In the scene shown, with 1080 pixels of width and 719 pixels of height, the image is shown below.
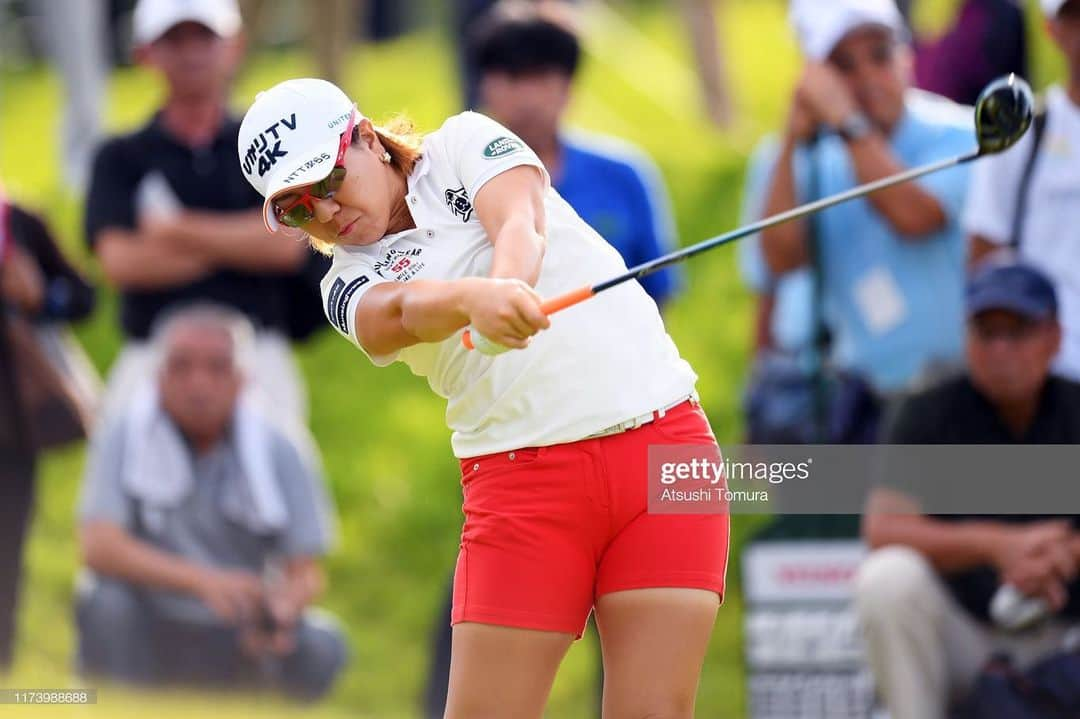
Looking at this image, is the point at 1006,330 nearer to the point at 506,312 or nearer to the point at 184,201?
the point at 506,312

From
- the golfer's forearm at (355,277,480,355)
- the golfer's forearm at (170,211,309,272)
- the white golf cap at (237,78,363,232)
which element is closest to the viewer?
the golfer's forearm at (355,277,480,355)

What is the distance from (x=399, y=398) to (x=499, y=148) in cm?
575

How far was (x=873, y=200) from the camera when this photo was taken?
6.17 meters

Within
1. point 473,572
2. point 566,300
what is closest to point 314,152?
point 566,300

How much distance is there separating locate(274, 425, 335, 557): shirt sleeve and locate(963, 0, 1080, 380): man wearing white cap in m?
2.59

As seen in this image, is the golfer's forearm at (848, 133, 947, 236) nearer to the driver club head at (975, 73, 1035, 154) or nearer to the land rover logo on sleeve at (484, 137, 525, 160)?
the driver club head at (975, 73, 1035, 154)

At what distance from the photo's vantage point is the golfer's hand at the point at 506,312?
3531 millimetres

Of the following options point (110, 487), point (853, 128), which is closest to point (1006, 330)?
point (853, 128)

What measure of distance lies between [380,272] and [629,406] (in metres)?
0.59

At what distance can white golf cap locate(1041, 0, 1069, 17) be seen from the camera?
593cm

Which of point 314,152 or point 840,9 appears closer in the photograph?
point 314,152

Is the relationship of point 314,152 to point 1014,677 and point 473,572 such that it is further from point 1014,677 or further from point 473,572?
point 1014,677

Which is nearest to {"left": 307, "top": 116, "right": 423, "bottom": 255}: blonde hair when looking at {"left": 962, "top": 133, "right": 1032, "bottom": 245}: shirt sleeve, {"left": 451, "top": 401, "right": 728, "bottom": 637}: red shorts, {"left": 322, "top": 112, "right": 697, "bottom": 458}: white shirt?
{"left": 322, "top": 112, "right": 697, "bottom": 458}: white shirt

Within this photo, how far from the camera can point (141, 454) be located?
22.3 ft
